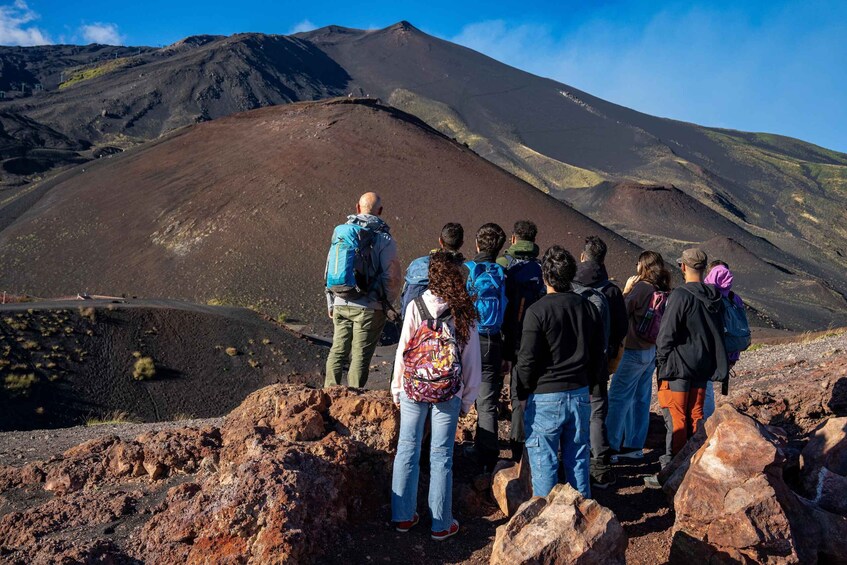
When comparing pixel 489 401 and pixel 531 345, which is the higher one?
pixel 531 345

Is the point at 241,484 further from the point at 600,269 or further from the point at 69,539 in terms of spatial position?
the point at 600,269

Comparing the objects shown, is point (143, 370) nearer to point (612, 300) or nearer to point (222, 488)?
point (222, 488)

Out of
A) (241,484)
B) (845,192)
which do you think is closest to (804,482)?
(241,484)

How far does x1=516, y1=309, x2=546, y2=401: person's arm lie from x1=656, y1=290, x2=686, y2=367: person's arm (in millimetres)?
1315

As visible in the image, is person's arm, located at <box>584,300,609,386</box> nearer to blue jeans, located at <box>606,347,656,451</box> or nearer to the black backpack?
the black backpack

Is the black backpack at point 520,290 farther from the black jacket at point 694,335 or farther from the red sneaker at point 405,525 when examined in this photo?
the red sneaker at point 405,525

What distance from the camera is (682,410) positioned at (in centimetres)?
475

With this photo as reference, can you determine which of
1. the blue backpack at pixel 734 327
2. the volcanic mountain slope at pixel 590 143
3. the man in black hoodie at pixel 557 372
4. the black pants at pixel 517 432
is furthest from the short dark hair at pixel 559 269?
the volcanic mountain slope at pixel 590 143

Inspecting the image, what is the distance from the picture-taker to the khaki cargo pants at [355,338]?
17.3ft

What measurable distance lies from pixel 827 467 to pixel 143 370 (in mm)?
11700

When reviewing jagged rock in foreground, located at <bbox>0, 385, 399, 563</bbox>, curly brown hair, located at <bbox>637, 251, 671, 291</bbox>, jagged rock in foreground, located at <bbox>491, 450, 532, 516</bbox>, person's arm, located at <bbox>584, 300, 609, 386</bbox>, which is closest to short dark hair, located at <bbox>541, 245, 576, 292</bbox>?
person's arm, located at <bbox>584, 300, 609, 386</bbox>

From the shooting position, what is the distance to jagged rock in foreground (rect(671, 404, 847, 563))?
3.42m

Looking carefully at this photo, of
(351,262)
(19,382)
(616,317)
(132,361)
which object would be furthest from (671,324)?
(132,361)

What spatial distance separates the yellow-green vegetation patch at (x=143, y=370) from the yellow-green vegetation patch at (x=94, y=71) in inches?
3215
